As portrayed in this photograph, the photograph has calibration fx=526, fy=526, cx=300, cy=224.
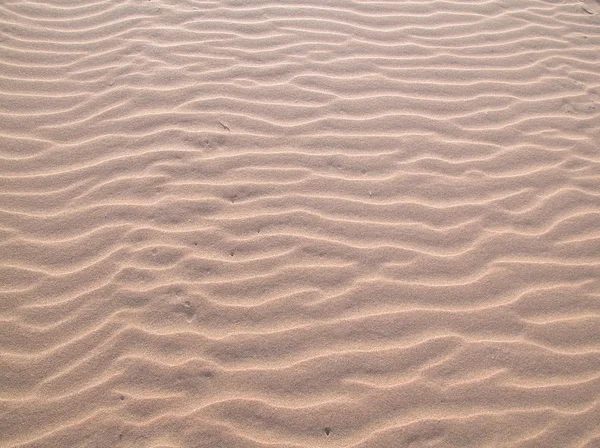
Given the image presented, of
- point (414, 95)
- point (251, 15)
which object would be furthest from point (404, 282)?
point (251, 15)

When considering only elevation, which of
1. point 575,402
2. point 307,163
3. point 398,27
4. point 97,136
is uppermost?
point 398,27

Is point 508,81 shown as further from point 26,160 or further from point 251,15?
point 26,160

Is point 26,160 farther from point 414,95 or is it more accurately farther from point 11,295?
point 414,95

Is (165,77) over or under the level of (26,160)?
over

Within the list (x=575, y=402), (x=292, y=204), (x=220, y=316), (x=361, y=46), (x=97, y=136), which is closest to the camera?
(x=575, y=402)

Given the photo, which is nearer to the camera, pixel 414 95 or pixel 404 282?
pixel 404 282

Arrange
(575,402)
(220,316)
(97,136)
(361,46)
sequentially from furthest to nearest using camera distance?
(361,46), (97,136), (220,316), (575,402)
